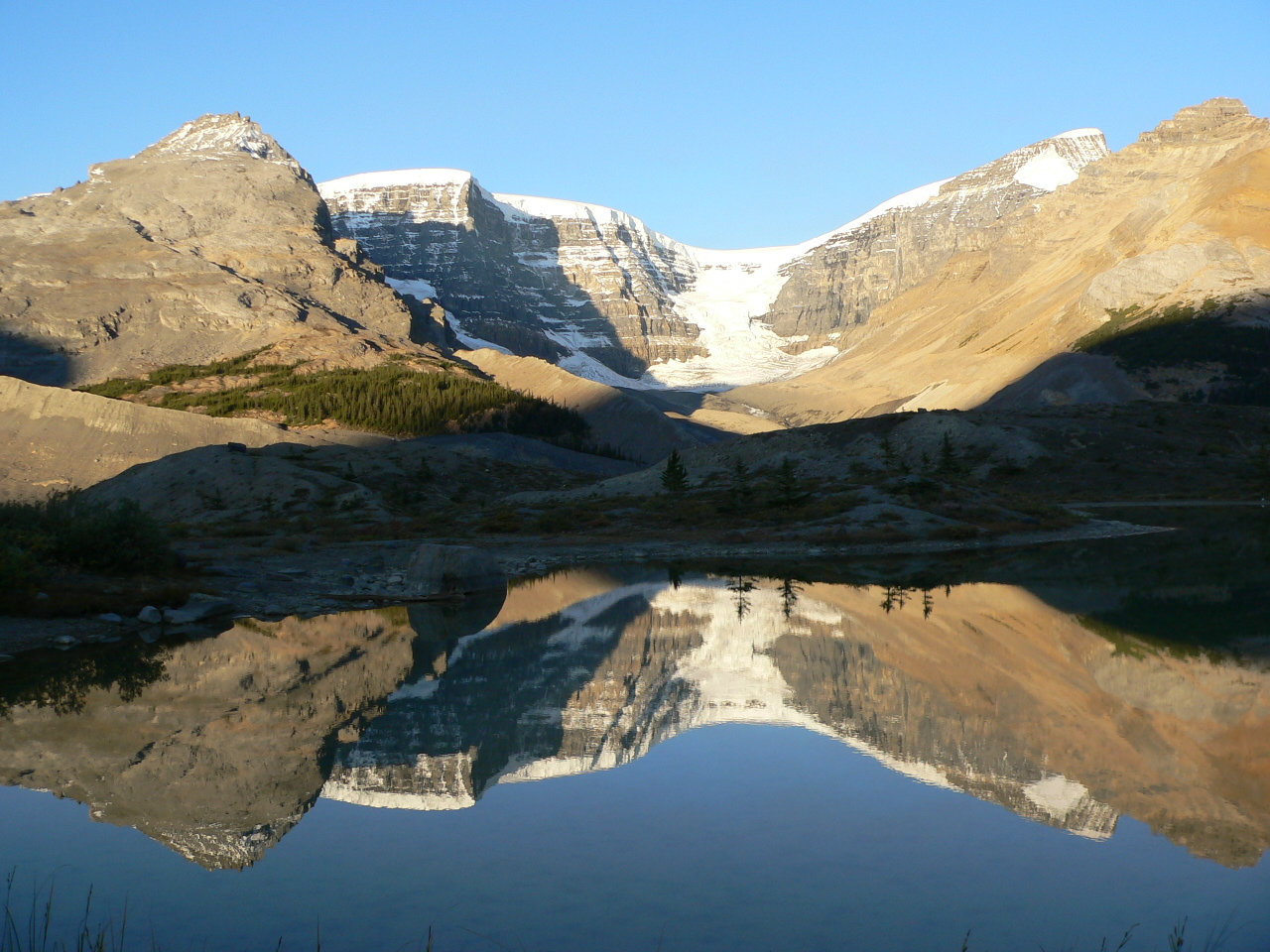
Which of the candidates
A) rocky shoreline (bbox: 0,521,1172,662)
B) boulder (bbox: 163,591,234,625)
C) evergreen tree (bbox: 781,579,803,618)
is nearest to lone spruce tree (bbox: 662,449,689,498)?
rocky shoreline (bbox: 0,521,1172,662)

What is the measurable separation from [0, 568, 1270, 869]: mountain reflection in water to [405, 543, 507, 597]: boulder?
5.46m

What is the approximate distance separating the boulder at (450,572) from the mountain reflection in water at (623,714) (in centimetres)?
546

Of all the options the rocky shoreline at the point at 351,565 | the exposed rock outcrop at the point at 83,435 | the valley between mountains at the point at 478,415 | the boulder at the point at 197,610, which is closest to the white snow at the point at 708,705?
the rocky shoreline at the point at 351,565

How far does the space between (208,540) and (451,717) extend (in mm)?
33737

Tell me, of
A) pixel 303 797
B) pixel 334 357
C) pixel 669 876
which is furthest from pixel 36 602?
pixel 334 357

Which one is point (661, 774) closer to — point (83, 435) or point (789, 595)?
point (789, 595)

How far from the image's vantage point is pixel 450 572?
30000 millimetres

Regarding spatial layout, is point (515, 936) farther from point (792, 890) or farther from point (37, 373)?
point (37, 373)

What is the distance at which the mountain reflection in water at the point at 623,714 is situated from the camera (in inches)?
440

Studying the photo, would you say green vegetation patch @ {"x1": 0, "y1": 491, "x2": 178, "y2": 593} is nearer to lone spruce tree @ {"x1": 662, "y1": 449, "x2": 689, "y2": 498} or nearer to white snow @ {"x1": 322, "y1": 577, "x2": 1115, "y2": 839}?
white snow @ {"x1": 322, "y1": 577, "x2": 1115, "y2": 839}

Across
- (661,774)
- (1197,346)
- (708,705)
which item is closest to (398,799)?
(661,774)

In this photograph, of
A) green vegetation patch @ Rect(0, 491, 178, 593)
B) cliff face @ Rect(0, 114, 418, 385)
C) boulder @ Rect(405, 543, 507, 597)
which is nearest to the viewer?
green vegetation patch @ Rect(0, 491, 178, 593)

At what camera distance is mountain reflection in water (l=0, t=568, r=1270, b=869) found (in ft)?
36.7

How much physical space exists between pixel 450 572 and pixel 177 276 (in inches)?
5802
